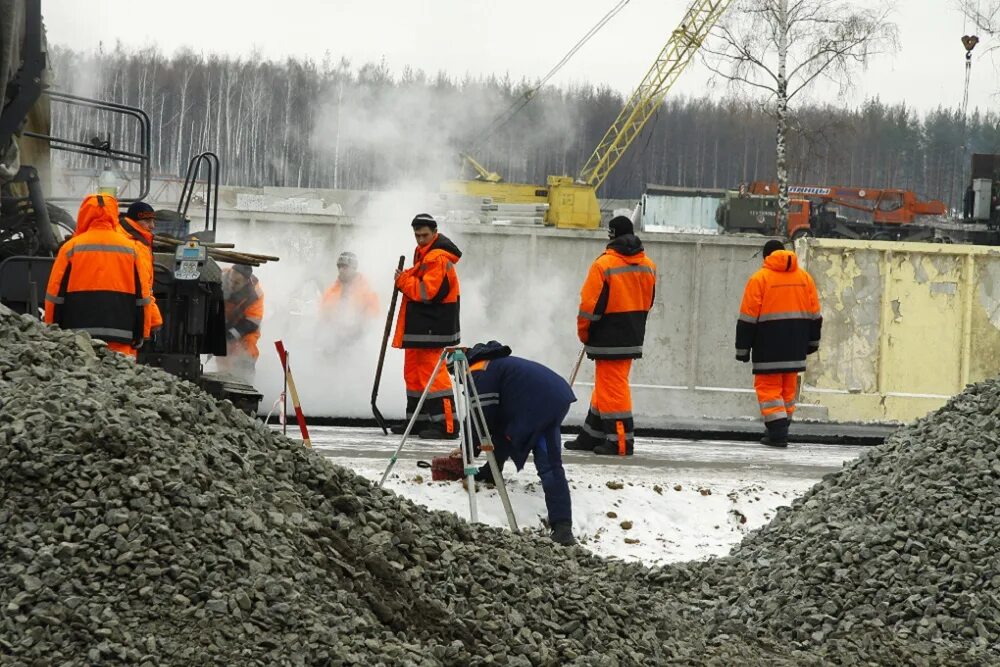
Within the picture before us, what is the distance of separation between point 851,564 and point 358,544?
8.47 ft

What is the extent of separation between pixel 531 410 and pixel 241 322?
6.36 m

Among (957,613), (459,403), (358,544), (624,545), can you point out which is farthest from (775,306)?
(358,544)

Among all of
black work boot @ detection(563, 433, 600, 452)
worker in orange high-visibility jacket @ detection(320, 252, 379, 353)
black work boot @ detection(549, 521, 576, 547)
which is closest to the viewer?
black work boot @ detection(549, 521, 576, 547)

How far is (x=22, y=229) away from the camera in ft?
34.3

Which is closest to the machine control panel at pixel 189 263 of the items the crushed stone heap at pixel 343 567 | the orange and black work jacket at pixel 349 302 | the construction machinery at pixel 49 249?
the construction machinery at pixel 49 249

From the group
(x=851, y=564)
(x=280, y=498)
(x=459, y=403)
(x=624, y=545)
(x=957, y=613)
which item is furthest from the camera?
(x=624, y=545)

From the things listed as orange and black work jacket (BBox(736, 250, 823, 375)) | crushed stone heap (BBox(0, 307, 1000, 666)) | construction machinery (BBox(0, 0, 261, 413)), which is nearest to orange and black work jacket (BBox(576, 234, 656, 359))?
orange and black work jacket (BBox(736, 250, 823, 375))

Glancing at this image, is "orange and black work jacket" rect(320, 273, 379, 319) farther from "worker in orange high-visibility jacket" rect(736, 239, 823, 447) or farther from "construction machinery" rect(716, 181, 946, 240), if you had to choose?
"construction machinery" rect(716, 181, 946, 240)

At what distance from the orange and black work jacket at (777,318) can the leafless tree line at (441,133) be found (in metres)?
25.0

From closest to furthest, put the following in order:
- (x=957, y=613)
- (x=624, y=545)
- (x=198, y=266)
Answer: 1. (x=957, y=613)
2. (x=624, y=545)
3. (x=198, y=266)

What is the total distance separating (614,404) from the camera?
35.1 ft

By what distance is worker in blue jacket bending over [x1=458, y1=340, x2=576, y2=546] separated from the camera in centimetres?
788

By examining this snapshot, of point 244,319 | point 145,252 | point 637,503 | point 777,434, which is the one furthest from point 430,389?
point 244,319

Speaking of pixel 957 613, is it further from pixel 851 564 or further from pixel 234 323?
pixel 234 323
